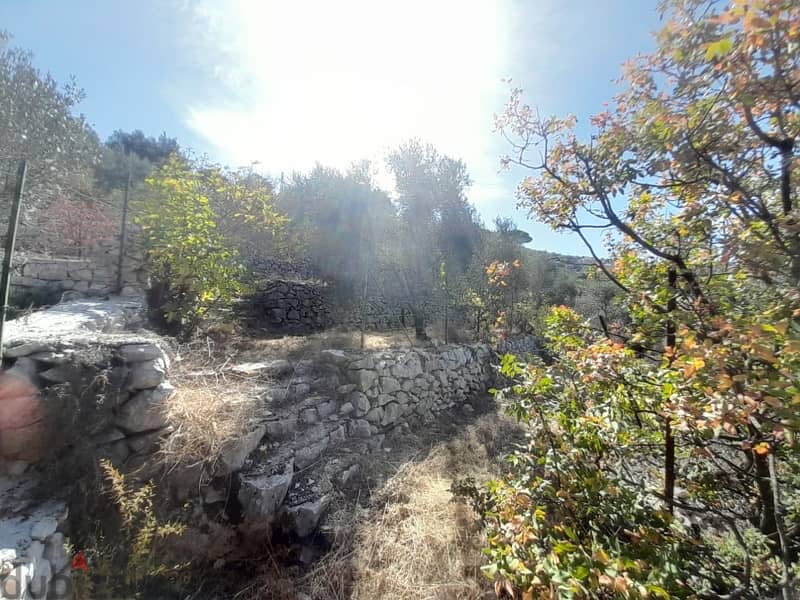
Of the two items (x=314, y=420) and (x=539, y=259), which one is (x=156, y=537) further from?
(x=539, y=259)

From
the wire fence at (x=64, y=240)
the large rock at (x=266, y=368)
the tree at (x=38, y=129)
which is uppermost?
the tree at (x=38, y=129)

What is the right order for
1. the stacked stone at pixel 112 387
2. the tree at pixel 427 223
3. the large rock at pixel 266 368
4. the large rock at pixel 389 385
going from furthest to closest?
the tree at pixel 427 223 → the large rock at pixel 389 385 → the large rock at pixel 266 368 → the stacked stone at pixel 112 387

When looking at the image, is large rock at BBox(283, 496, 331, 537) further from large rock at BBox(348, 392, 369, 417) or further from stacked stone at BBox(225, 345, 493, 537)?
large rock at BBox(348, 392, 369, 417)

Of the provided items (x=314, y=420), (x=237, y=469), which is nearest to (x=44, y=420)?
(x=237, y=469)

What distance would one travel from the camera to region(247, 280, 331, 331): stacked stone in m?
7.93

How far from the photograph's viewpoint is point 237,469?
298cm

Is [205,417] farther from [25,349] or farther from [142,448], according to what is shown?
[25,349]

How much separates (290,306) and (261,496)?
5976 millimetres

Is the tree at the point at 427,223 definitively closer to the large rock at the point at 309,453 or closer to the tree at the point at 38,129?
the large rock at the point at 309,453

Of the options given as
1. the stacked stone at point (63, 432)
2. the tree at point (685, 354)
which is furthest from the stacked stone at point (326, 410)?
the tree at point (685, 354)

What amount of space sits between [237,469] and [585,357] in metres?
3.06

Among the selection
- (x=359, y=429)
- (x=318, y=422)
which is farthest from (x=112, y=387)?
(x=359, y=429)

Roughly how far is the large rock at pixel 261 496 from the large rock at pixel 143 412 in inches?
35.7

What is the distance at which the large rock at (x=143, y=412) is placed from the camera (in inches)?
106
